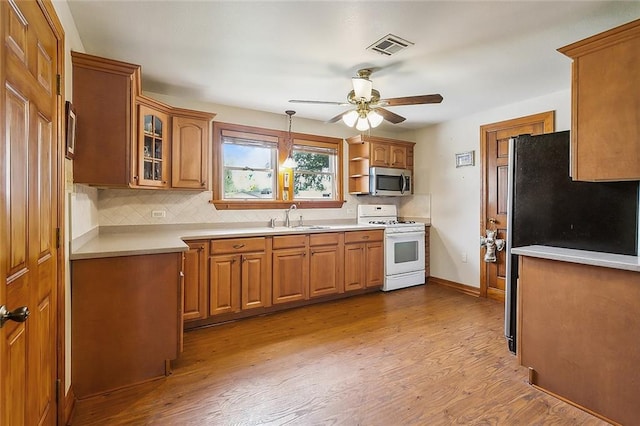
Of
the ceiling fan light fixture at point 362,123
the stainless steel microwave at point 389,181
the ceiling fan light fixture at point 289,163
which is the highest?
the ceiling fan light fixture at point 362,123

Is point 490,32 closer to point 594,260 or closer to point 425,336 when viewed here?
point 594,260

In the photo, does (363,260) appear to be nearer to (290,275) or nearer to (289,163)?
(290,275)

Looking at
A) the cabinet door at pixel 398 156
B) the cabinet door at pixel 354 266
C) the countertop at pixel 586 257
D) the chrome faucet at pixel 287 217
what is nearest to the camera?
the countertop at pixel 586 257

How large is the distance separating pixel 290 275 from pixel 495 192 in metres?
2.78

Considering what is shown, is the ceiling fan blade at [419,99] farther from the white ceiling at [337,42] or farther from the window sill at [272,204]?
the window sill at [272,204]

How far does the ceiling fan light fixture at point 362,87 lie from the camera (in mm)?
2598

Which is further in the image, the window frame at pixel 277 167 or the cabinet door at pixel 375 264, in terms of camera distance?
the cabinet door at pixel 375 264

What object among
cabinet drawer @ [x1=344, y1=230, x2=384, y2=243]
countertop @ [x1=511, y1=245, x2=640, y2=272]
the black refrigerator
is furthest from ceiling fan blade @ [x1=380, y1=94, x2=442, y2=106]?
cabinet drawer @ [x1=344, y1=230, x2=384, y2=243]

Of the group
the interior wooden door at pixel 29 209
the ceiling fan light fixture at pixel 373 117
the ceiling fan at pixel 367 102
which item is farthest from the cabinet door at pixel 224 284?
the ceiling fan light fixture at pixel 373 117

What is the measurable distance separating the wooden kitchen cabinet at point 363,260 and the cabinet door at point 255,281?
1.08 meters

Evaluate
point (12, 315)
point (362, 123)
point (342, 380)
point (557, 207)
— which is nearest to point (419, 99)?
point (362, 123)

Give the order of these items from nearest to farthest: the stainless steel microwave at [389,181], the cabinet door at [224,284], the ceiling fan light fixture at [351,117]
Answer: the ceiling fan light fixture at [351,117], the cabinet door at [224,284], the stainless steel microwave at [389,181]

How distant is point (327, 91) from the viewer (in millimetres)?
3359

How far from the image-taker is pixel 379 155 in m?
4.68
